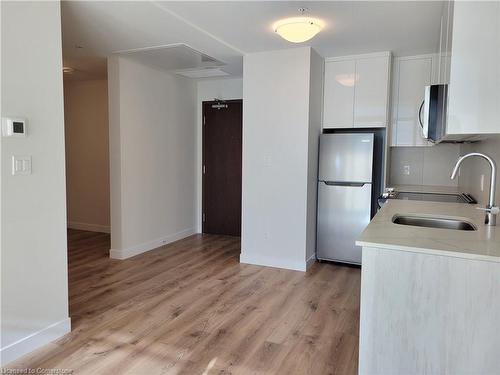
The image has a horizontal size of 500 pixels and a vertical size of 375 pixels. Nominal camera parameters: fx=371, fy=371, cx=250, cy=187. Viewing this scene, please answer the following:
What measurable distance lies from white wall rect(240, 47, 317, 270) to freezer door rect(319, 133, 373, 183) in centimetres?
23

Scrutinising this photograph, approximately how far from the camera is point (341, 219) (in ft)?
13.6

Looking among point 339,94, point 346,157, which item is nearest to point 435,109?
point 346,157

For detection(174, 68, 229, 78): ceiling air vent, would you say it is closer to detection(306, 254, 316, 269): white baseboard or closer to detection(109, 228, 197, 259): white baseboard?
detection(109, 228, 197, 259): white baseboard

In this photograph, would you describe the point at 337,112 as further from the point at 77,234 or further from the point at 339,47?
the point at 77,234

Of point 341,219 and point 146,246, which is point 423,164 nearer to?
point 341,219

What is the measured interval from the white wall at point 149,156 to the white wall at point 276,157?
4.48 ft

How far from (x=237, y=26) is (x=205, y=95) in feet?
8.62

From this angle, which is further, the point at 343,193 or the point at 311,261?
the point at 311,261

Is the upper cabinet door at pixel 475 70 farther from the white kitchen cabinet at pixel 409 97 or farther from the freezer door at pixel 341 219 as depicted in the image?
the white kitchen cabinet at pixel 409 97

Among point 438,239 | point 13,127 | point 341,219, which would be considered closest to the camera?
point 438,239

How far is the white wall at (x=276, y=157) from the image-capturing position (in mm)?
3914

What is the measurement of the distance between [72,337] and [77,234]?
3555 mm

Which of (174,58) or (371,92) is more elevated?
(174,58)

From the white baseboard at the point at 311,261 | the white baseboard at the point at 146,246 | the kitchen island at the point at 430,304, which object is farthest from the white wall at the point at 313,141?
the kitchen island at the point at 430,304
